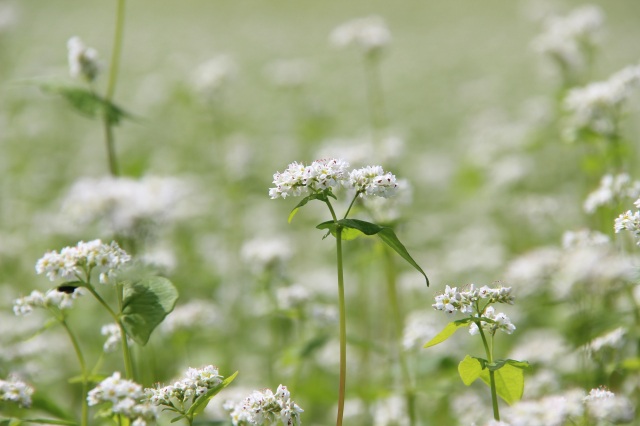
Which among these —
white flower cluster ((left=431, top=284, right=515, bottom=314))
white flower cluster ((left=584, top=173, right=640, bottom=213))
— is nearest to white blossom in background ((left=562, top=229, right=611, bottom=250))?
white flower cluster ((left=584, top=173, right=640, bottom=213))

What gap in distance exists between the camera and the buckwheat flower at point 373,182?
3023 mm

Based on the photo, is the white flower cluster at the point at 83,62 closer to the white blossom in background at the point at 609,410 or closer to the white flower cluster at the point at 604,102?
the white flower cluster at the point at 604,102

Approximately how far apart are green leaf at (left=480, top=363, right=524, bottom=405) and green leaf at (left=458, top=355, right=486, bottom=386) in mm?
106

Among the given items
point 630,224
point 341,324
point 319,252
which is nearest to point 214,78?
point 319,252

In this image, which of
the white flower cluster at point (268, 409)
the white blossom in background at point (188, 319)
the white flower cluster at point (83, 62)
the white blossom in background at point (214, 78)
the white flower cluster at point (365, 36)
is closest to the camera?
the white flower cluster at point (268, 409)

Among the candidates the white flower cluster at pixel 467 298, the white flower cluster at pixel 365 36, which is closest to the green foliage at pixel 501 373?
the white flower cluster at pixel 467 298

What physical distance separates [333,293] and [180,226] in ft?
6.93

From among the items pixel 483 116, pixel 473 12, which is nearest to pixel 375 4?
pixel 473 12

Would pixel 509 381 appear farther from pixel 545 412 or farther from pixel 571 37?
Result: pixel 571 37

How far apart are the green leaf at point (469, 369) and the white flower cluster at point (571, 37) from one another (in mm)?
4913

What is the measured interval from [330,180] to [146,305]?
101cm

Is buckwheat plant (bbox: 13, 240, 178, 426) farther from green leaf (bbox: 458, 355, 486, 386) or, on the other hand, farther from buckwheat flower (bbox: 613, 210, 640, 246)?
buckwheat flower (bbox: 613, 210, 640, 246)

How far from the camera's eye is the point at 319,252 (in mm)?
9727

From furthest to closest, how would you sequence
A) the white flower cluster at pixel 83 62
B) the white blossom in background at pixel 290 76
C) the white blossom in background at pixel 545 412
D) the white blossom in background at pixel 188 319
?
the white blossom in background at pixel 290 76
the white blossom in background at pixel 188 319
the white flower cluster at pixel 83 62
the white blossom in background at pixel 545 412
